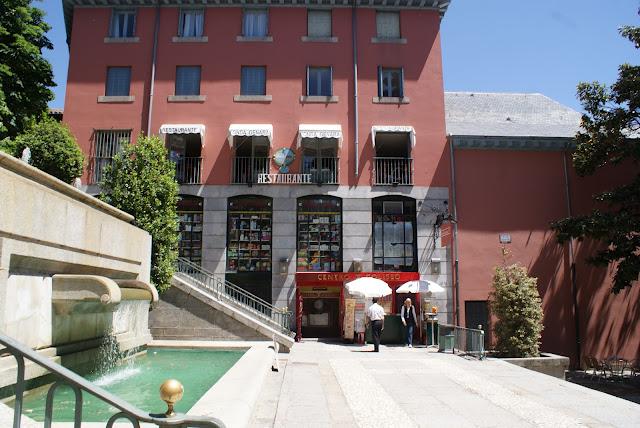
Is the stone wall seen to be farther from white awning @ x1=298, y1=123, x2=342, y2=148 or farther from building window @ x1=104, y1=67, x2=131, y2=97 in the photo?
building window @ x1=104, y1=67, x2=131, y2=97

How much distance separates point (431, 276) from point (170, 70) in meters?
15.2

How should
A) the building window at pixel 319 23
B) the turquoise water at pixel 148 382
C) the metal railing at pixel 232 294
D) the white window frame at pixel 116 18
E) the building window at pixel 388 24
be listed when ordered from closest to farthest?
the turquoise water at pixel 148 382 < the metal railing at pixel 232 294 < the white window frame at pixel 116 18 < the building window at pixel 319 23 < the building window at pixel 388 24

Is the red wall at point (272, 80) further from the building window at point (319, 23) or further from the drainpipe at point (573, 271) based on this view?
the drainpipe at point (573, 271)

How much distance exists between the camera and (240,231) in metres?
22.2

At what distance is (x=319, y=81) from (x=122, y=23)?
32.4 feet

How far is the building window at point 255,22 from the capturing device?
78.8 ft

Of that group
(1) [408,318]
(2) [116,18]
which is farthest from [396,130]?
(2) [116,18]

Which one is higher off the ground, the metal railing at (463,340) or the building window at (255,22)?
the building window at (255,22)

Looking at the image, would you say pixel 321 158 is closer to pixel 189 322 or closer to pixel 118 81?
pixel 189 322

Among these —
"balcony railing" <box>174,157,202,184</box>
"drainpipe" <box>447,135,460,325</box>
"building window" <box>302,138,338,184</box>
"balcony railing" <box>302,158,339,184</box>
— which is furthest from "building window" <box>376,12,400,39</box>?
"balcony railing" <box>174,157,202,184</box>

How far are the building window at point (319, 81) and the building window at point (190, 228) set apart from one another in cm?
736

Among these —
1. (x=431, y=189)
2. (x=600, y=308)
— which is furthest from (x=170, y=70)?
(x=600, y=308)

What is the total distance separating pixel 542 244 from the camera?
22.5 meters

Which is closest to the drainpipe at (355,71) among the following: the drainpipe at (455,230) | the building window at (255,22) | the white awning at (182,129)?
the building window at (255,22)
